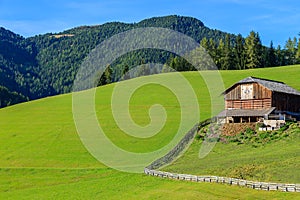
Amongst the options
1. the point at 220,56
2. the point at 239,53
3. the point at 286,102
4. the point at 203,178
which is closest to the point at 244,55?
the point at 239,53

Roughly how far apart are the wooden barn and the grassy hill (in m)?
9.92

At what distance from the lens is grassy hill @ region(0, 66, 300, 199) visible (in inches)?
1522

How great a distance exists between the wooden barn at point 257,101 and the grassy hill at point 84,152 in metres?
9.92

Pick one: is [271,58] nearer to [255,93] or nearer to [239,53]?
[239,53]

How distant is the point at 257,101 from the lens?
216 feet

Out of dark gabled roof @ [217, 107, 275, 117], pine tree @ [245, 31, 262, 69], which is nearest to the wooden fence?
dark gabled roof @ [217, 107, 275, 117]

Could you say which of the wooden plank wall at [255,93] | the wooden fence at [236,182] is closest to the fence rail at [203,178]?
the wooden fence at [236,182]

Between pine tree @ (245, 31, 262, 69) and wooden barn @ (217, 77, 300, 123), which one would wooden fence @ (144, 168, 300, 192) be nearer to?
wooden barn @ (217, 77, 300, 123)

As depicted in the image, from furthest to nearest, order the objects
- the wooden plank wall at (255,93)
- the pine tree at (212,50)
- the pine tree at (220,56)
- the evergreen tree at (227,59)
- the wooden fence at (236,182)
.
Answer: the pine tree at (212,50) → the pine tree at (220,56) → the evergreen tree at (227,59) → the wooden plank wall at (255,93) → the wooden fence at (236,182)

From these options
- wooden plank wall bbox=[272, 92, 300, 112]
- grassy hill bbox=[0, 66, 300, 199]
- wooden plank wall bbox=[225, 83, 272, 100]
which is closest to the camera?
grassy hill bbox=[0, 66, 300, 199]

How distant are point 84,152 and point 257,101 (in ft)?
93.6

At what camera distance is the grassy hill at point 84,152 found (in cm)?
3866

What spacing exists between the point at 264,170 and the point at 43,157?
38389mm

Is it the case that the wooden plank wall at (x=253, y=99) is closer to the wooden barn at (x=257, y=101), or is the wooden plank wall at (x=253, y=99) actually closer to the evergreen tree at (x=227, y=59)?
the wooden barn at (x=257, y=101)
